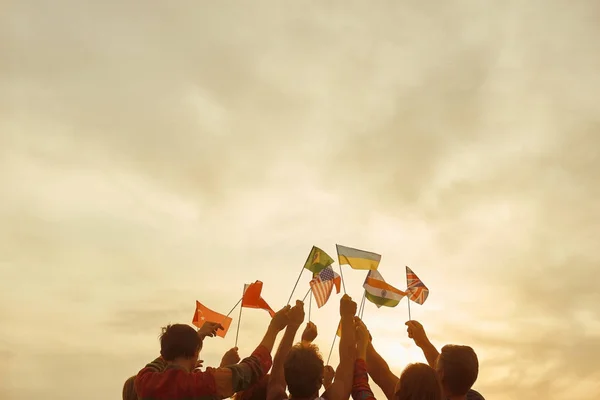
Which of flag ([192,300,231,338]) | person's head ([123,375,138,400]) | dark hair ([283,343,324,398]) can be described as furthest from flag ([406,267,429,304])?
dark hair ([283,343,324,398])

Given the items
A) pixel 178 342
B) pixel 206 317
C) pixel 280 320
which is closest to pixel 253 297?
pixel 206 317

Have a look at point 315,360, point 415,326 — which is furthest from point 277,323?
point 415,326

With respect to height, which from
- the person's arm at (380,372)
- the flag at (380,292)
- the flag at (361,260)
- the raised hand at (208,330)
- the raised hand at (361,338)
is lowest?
the person's arm at (380,372)

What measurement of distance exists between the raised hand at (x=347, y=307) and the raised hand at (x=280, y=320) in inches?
26.4

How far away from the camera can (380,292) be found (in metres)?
12.4

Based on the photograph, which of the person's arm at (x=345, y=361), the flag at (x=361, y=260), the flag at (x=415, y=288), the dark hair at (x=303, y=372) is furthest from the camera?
the flag at (x=415, y=288)

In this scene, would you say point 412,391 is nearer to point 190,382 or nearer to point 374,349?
point 374,349

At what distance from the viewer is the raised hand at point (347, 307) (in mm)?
7787

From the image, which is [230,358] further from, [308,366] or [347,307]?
[308,366]

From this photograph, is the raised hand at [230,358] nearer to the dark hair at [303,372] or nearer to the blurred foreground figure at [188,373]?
the blurred foreground figure at [188,373]

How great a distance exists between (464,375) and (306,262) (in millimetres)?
6299

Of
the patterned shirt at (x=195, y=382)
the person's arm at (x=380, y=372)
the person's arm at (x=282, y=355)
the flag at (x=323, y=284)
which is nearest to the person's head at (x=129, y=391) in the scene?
the patterned shirt at (x=195, y=382)

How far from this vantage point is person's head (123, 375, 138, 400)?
7.73 meters

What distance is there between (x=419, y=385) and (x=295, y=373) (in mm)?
1277
